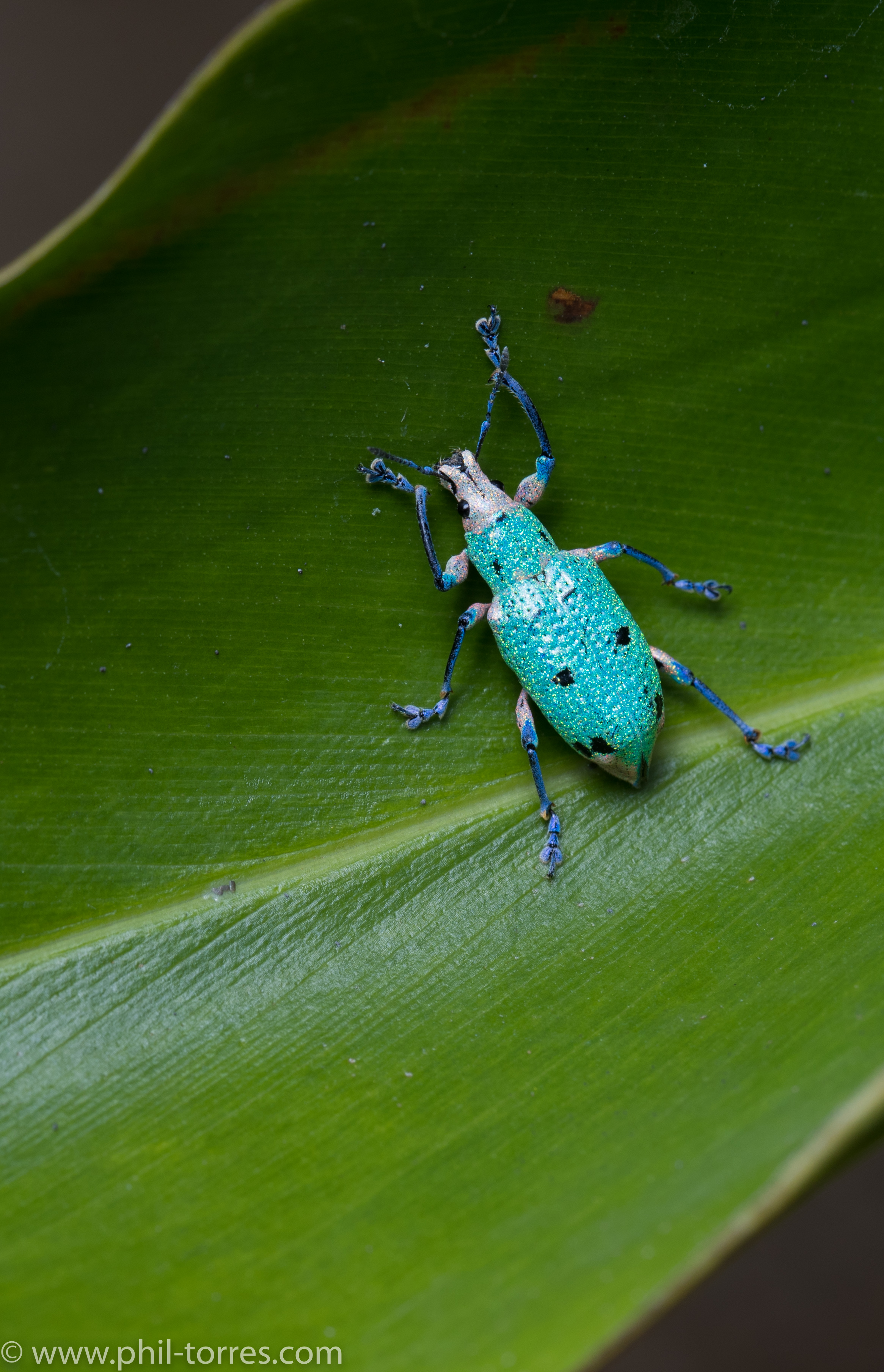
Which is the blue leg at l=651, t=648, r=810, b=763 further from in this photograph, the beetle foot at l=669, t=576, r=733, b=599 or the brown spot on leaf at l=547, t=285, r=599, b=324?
the brown spot on leaf at l=547, t=285, r=599, b=324

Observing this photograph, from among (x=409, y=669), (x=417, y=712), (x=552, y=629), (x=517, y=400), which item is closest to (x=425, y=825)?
(x=417, y=712)

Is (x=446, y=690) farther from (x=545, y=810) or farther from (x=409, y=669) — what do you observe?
(x=545, y=810)

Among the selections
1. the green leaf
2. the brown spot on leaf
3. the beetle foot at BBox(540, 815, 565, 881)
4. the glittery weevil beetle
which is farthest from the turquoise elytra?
the brown spot on leaf

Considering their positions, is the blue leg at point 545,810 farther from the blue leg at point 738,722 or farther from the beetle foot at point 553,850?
the blue leg at point 738,722

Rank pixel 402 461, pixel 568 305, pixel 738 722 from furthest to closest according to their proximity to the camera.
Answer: pixel 738 722 < pixel 402 461 < pixel 568 305

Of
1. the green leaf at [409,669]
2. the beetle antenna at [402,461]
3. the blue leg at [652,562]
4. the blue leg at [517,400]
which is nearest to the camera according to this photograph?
the green leaf at [409,669]

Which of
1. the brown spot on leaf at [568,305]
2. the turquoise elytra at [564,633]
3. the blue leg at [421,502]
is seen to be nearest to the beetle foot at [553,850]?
the turquoise elytra at [564,633]

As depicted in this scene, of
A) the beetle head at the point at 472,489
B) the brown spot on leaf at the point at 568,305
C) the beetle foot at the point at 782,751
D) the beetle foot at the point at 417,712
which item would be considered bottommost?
the beetle foot at the point at 782,751
